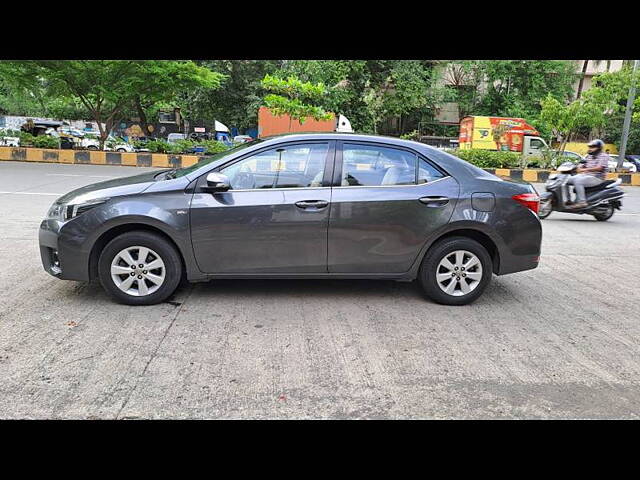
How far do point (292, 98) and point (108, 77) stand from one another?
24.0ft

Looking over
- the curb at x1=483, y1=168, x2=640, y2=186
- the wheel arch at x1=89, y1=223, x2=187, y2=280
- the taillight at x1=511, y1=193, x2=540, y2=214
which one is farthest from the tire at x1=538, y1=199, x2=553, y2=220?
the curb at x1=483, y1=168, x2=640, y2=186

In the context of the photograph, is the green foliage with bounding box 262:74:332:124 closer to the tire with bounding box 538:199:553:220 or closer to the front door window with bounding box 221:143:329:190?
the tire with bounding box 538:199:553:220

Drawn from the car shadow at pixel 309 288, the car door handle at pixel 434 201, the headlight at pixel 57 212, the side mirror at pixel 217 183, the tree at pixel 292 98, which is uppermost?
the tree at pixel 292 98

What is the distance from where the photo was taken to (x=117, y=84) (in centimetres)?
1991

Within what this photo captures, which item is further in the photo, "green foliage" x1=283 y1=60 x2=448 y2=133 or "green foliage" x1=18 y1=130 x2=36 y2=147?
"green foliage" x1=283 y1=60 x2=448 y2=133

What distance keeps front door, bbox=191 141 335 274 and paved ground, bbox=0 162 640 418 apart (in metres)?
0.45

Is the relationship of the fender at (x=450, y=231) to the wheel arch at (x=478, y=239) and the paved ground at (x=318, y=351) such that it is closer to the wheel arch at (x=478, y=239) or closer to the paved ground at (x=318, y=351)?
the wheel arch at (x=478, y=239)

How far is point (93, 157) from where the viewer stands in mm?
20328

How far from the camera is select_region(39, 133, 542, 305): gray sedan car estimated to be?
4.55 metres

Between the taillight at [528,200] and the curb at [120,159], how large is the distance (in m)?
15.5

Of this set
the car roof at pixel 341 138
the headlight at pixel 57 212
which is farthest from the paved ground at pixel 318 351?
the car roof at pixel 341 138

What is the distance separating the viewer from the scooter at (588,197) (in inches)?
407

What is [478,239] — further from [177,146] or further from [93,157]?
[177,146]

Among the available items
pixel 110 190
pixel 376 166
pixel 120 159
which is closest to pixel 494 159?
pixel 120 159
